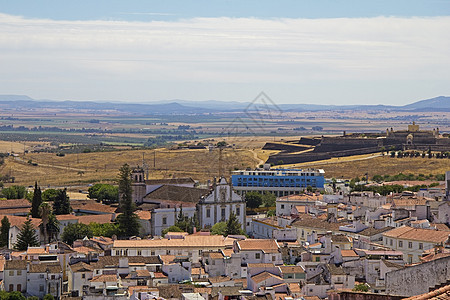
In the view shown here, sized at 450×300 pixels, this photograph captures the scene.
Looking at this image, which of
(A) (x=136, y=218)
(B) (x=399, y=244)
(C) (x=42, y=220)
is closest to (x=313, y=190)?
(A) (x=136, y=218)

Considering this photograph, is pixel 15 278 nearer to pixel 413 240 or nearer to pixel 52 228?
pixel 52 228

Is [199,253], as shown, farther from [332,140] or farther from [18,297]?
[332,140]

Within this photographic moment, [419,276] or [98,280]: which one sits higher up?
[419,276]

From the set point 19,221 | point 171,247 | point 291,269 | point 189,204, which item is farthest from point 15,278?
point 189,204

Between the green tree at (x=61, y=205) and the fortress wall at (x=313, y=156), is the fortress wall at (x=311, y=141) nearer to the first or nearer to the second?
the fortress wall at (x=313, y=156)

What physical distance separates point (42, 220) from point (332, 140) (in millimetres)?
80599

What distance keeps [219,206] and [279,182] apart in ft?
62.2

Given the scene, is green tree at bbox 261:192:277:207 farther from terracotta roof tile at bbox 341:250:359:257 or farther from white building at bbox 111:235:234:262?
terracotta roof tile at bbox 341:250:359:257

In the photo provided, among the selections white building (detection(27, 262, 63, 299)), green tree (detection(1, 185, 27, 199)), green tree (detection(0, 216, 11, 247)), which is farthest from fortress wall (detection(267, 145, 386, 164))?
white building (detection(27, 262, 63, 299))

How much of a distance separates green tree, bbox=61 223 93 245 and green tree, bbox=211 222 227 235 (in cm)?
763

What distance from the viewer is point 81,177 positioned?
111438 millimetres

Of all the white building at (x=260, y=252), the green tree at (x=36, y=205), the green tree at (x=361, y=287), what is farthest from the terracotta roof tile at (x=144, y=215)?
the green tree at (x=361, y=287)

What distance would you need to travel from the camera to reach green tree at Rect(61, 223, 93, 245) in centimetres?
5603

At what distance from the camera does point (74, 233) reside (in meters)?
56.3
